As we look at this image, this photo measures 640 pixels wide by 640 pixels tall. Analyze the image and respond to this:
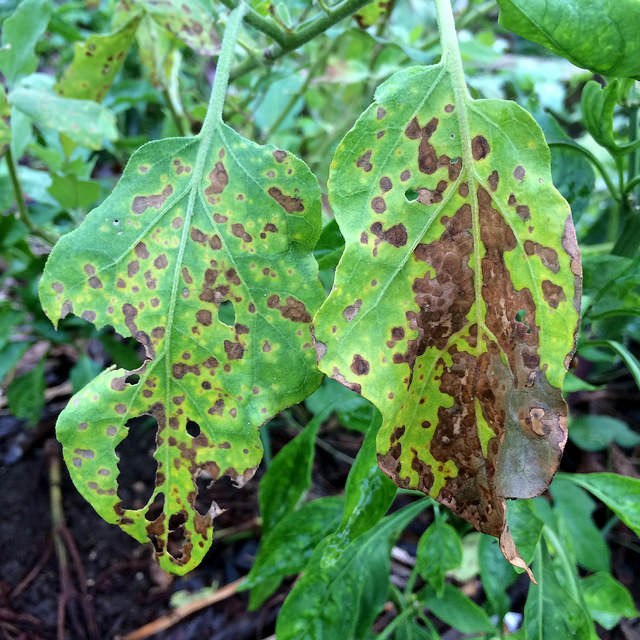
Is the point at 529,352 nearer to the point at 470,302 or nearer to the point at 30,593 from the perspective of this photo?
the point at 470,302

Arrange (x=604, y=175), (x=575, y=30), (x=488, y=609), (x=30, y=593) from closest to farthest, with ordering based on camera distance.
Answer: (x=575, y=30), (x=604, y=175), (x=488, y=609), (x=30, y=593)

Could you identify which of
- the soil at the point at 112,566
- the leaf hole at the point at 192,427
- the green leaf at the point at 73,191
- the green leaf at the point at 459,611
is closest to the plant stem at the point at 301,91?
A: the green leaf at the point at 73,191

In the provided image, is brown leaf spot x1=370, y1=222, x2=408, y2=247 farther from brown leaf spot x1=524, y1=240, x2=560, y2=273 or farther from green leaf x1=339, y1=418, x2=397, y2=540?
green leaf x1=339, y1=418, x2=397, y2=540

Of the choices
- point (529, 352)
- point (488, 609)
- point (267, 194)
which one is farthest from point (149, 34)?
point (488, 609)

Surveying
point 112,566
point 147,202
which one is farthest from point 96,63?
point 112,566

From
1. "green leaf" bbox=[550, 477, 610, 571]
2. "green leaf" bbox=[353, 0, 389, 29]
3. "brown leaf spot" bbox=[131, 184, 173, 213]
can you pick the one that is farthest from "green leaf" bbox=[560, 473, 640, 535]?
"green leaf" bbox=[353, 0, 389, 29]
